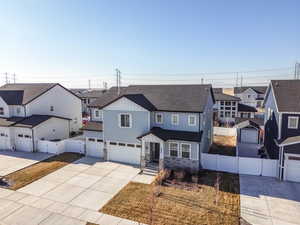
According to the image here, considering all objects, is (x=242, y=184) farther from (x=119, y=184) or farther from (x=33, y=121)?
(x=33, y=121)

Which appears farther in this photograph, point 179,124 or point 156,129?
point 156,129

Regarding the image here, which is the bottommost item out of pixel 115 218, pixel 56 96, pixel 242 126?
pixel 115 218

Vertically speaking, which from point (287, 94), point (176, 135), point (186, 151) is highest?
point (287, 94)

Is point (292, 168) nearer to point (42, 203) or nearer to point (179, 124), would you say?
point (179, 124)

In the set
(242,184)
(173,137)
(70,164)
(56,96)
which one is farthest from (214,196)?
(56,96)

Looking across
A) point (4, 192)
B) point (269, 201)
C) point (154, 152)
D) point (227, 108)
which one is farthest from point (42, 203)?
point (227, 108)

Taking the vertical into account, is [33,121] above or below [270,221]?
above
